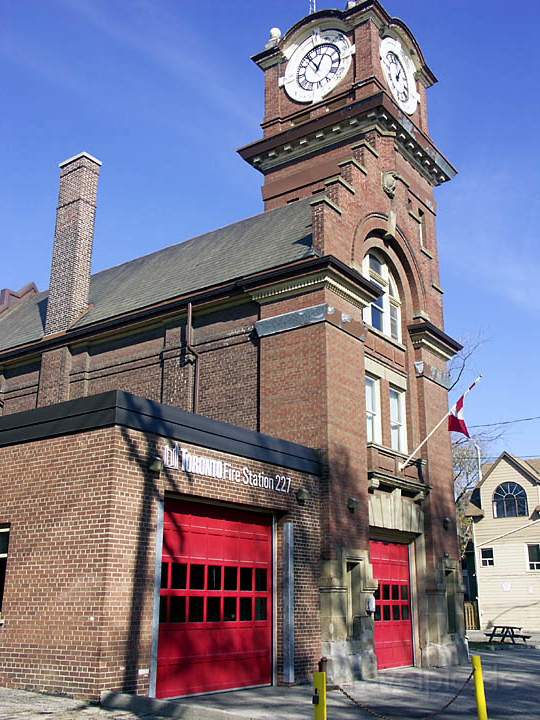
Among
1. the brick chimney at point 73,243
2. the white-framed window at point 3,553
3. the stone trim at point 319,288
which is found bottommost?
the white-framed window at point 3,553

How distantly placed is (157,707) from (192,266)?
1597 centimetres

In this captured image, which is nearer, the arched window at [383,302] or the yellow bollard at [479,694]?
the yellow bollard at [479,694]

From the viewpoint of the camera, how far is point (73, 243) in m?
26.2

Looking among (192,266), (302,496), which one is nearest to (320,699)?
(302,496)

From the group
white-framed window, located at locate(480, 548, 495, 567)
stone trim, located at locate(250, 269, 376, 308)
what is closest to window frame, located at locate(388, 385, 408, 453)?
stone trim, located at locate(250, 269, 376, 308)

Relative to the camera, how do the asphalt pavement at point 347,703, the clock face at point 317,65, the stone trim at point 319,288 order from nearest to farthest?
the asphalt pavement at point 347,703 → the stone trim at point 319,288 → the clock face at point 317,65

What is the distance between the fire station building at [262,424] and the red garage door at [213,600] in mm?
48

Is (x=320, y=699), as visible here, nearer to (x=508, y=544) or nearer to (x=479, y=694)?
(x=479, y=694)

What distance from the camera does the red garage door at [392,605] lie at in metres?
19.6

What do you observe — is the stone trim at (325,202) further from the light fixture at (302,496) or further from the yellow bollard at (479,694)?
the yellow bollard at (479,694)

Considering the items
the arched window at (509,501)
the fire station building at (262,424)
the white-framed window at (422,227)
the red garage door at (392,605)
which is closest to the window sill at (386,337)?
the fire station building at (262,424)

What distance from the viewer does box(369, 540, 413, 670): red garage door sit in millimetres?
19609

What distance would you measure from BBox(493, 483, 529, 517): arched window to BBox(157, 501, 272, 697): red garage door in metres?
31.6

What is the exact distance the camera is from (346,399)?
18.5m
